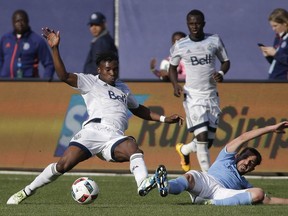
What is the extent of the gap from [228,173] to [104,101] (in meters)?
1.69

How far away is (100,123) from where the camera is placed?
1306 cm

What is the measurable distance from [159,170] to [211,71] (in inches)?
201

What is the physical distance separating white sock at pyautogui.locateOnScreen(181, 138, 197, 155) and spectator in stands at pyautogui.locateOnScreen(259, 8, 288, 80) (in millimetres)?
2123

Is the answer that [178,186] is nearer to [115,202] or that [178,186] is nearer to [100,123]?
[100,123]

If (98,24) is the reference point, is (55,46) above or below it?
above

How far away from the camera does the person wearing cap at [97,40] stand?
1988 centimetres

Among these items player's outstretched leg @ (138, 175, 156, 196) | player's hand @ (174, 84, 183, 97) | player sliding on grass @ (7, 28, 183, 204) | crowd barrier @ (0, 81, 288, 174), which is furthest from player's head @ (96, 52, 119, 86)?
crowd barrier @ (0, 81, 288, 174)

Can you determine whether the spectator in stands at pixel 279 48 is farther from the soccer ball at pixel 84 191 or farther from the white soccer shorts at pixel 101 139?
the soccer ball at pixel 84 191

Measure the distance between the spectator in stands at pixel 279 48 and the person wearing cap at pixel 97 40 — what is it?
3041 millimetres

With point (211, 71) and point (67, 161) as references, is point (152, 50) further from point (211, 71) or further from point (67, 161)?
point (67, 161)

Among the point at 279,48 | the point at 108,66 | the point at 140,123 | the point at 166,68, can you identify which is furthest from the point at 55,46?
the point at 166,68

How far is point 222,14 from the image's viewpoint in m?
22.0

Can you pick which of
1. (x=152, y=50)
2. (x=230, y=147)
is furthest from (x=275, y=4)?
(x=230, y=147)

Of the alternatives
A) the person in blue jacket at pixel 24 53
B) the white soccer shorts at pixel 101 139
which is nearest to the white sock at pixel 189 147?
the person in blue jacket at pixel 24 53
